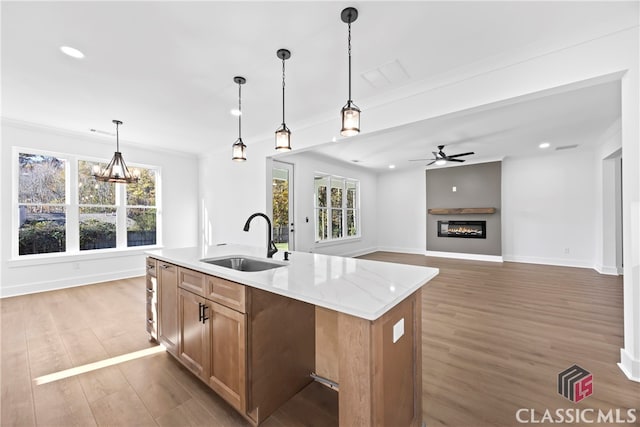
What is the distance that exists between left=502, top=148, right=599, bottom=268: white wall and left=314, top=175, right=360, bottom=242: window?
12.8 ft

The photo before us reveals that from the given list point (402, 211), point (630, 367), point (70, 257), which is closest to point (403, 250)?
point (402, 211)

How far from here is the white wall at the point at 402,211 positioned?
8164 millimetres

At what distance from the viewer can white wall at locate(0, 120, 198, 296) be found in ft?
13.4

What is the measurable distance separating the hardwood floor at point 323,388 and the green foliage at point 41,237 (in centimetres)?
80

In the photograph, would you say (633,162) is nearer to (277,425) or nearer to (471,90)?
(471,90)

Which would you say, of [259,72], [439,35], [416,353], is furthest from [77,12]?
[416,353]

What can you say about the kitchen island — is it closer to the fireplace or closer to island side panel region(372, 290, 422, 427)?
island side panel region(372, 290, 422, 427)

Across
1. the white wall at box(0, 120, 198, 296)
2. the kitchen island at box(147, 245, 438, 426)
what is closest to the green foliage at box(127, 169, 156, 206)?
the white wall at box(0, 120, 198, 296)

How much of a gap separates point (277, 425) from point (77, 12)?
3.16 meters

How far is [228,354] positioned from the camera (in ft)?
5.44

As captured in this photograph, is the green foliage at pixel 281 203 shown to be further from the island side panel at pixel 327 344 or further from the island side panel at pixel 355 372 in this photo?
the island side panel at pixel 355 372

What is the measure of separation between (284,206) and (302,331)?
421 centimetres

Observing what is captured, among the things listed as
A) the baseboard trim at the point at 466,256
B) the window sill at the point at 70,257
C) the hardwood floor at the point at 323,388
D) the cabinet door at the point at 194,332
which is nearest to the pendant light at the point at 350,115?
the cabinet door at the point at 194,332

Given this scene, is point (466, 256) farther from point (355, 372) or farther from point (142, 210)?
point (142, 210)
